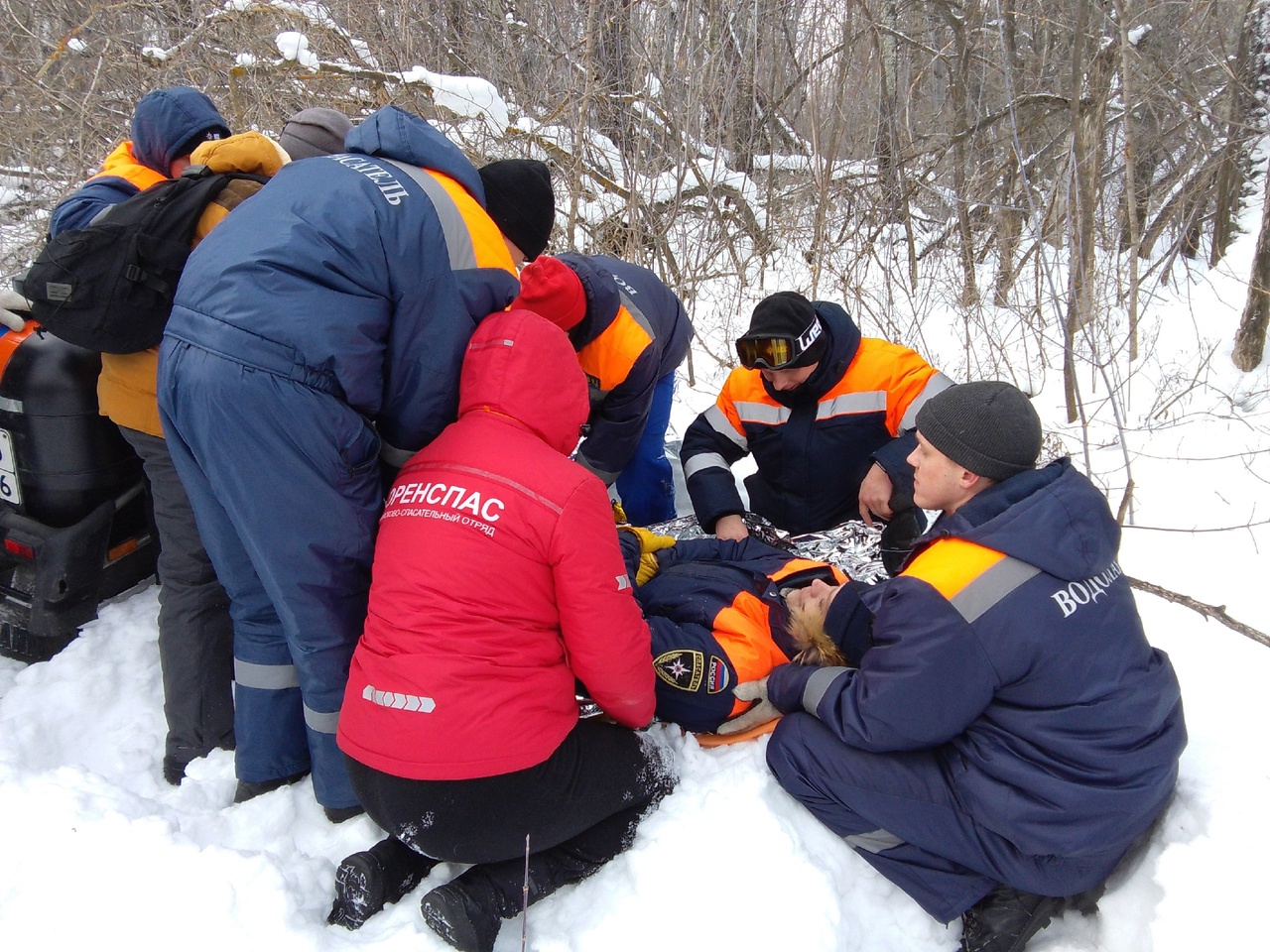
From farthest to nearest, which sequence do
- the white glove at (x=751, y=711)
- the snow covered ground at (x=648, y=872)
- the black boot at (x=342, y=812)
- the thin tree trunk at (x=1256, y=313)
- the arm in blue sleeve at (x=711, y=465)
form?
the thin tree trunk at (x=1256, y=313)
the arm in blue sleeve at (x=711, y=465)
the white glove at (x=751, y=711)
the black boot at (x=342, y=812)
the snow covered ground at (x=648, y=872)

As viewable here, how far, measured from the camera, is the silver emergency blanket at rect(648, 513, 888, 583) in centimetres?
280

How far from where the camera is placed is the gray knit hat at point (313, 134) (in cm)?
252

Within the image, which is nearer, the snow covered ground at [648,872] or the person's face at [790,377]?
the snow covered ground at [648,872]

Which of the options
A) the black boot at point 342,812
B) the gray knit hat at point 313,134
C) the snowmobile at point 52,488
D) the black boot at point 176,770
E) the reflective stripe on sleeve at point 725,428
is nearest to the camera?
the black boot at point 342,812

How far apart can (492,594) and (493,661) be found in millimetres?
136

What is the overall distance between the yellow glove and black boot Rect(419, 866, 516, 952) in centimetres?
114

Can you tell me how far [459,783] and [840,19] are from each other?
6.34 m

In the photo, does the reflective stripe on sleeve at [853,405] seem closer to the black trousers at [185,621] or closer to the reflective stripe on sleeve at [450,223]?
the reflective stripe on sleeve at [450,223]

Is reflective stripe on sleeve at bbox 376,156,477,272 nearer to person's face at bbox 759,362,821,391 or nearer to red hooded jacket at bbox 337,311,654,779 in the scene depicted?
red hooded jacket at bbox 337,311,654,779

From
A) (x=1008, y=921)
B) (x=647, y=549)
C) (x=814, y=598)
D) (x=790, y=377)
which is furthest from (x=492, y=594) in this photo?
(x=790, y=377)

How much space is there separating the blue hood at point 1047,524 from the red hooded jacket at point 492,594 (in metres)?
0.77

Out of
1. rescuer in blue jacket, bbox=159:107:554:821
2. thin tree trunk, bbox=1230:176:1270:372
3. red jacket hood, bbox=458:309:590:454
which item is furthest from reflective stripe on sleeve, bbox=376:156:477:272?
thin tree trunk, bbox=1230:176:1270:372

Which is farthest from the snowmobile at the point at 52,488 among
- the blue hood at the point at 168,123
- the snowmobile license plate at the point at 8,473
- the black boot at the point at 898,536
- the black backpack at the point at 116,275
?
the black boot at the point at 898,536

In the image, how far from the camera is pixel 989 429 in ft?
5.56
